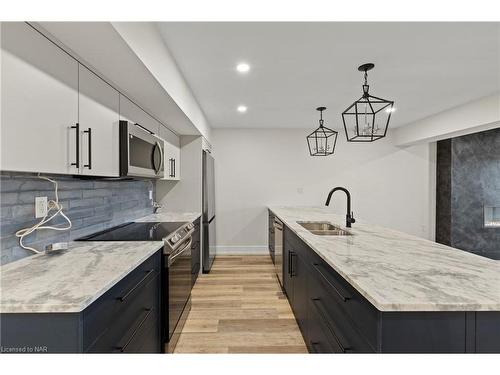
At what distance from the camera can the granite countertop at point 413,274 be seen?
2.98 ft

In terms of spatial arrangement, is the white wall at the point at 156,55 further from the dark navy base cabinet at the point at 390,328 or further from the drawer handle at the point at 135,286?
the dark navy base cabinet at the point at 390,328

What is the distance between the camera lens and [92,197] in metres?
2.12

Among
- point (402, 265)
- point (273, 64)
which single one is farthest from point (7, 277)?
point (273, 64)

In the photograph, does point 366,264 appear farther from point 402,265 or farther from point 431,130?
point 431,130

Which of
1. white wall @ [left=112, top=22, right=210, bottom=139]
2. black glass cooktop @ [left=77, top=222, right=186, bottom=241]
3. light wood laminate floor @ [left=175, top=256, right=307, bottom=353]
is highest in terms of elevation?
white wall @ [left=112, top=22, right=210, bottom=139]

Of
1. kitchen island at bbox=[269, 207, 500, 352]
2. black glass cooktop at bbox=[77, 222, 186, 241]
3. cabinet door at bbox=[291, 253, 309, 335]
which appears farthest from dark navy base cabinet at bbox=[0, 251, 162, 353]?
cabinet door at bbox=[291, 253, 309, 335]

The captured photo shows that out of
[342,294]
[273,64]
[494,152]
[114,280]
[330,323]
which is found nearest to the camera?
[114,280]

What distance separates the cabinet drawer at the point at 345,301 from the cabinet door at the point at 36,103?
4.70 ft

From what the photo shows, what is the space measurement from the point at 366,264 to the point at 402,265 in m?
0.16

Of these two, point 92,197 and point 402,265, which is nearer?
point 402,265

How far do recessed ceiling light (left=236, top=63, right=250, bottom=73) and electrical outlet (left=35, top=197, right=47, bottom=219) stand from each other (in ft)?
5.85

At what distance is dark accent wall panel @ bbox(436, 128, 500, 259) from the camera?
15.9ft

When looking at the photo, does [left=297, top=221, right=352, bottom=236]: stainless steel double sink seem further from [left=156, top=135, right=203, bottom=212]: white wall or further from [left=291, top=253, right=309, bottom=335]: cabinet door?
[left=156, top=135, right=203, bottom=212]: white wall

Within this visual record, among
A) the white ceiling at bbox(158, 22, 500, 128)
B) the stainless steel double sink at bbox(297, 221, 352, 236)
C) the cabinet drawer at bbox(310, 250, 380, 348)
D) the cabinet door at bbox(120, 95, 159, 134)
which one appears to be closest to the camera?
the cabinet drawer at bbox(310, 250, 380, 348)
